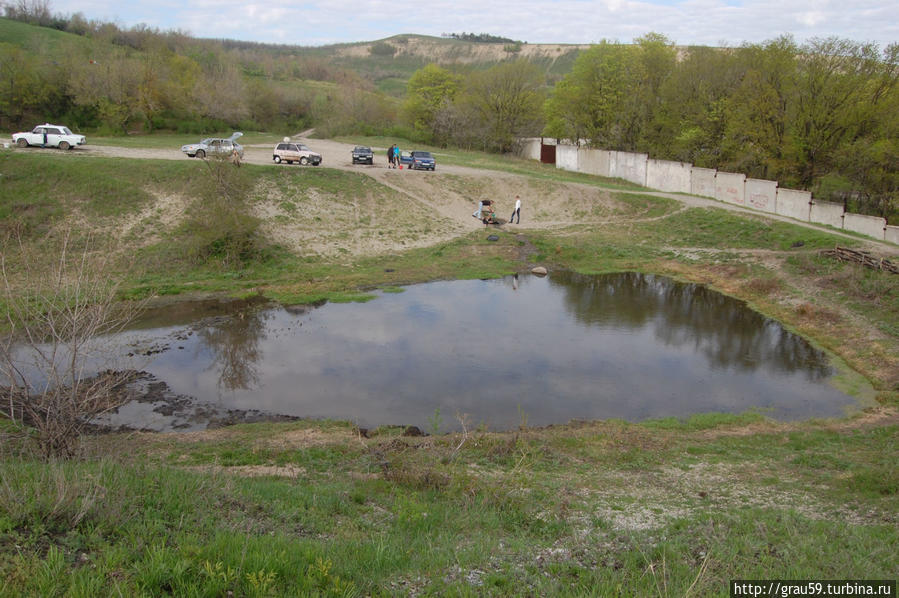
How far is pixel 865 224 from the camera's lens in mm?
32375

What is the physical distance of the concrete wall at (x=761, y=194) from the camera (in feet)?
124

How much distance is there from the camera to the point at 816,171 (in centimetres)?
3778

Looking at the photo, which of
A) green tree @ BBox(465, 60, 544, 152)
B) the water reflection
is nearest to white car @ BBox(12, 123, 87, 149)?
the water reflection

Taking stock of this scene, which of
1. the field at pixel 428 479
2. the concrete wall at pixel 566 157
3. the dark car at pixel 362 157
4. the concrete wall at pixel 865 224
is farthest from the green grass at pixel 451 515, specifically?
the concrete wall at pixel 566 157

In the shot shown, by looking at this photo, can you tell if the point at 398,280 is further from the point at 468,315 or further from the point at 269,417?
the point at 269,417

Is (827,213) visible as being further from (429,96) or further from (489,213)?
(429,96)

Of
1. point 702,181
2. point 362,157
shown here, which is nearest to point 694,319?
point 702,181

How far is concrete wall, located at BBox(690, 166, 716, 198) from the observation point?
42.5m

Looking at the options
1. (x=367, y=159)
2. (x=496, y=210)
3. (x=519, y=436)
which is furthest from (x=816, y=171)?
(x=519, y=436)

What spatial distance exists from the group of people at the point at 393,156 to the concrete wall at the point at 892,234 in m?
31.3

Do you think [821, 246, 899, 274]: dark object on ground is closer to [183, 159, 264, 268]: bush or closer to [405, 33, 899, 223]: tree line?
[405, 33, 899, 223]: tree line

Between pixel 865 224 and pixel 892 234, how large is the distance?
Answer: 1.64m

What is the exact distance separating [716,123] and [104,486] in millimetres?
50016

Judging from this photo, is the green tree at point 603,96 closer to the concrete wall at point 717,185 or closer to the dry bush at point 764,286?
the concrete wall at point 717,185
